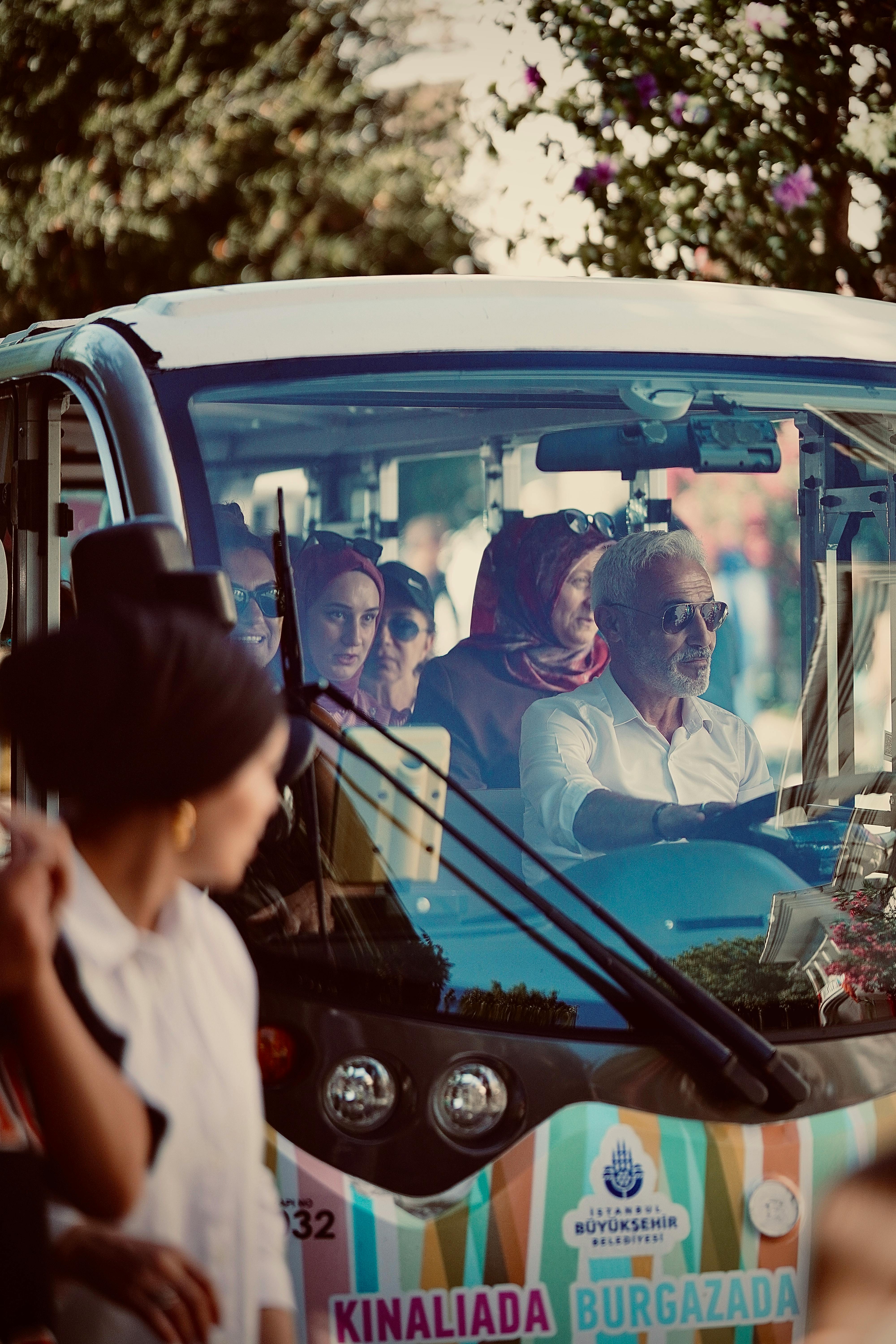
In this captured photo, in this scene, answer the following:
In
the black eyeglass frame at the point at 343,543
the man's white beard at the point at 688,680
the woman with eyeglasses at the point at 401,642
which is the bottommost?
the man's white beard at the point at 688,680

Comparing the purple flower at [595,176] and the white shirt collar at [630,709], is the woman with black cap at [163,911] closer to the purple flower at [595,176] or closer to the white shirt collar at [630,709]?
the white shirt collar at [630,709]

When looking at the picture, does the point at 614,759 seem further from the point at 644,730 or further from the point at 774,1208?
the point at 774,1208

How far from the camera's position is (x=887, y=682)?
3.47 meters

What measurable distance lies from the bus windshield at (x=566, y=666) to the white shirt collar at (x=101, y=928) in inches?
33.7

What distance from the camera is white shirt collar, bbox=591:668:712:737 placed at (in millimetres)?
3381

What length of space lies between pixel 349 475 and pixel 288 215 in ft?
34.5

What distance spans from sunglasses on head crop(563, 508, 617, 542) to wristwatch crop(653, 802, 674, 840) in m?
0.66

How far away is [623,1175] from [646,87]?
18.9 ft

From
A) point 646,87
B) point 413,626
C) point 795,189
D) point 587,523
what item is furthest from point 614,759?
point 646,87

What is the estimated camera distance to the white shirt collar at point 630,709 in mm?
3381

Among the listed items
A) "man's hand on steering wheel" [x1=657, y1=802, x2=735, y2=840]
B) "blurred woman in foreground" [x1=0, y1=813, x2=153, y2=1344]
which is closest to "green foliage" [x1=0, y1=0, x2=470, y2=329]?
"man's hand on steering wheel" [x1=657, y1=802, x2=735, y2=840]

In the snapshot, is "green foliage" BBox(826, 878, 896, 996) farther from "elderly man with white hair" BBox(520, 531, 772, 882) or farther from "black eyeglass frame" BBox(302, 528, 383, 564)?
"black eyeglass frame" BBox(302, 528, 383, 564)

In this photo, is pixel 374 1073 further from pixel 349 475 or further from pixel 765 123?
pixel 765 123

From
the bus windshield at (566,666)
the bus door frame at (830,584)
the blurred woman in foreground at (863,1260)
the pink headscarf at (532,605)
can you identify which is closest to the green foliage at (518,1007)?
the bus windshield at (566,666)
